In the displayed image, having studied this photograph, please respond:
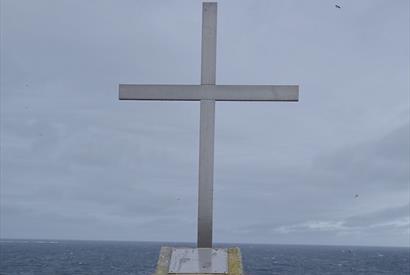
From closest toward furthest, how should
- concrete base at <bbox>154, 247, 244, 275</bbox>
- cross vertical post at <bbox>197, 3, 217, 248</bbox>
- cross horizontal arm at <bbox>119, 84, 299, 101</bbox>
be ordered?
concrete base at <bbox>154, 247, 244, 275</bbox>, cross vertical post at <bbox>197, 3, 217, 248</bbox>, cross horizontal arm at <bbox>119, 84, 299, 101</bbox>

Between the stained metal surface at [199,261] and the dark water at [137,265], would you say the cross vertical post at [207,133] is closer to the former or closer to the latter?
the stained metal surface at [199,261]

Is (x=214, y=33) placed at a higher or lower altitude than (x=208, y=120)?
higher

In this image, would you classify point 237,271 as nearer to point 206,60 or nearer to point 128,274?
point 206,60

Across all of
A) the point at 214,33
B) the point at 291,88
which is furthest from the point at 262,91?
the point at 214,33

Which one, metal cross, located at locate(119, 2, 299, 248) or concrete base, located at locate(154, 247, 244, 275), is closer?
A: concrete base, located at locate(154, 247, 244, 275)

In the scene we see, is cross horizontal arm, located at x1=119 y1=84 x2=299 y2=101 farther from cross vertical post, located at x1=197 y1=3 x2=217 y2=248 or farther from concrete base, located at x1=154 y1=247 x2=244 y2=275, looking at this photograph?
concrete base, located at x1=154 y1=247 x2=244 y2=275

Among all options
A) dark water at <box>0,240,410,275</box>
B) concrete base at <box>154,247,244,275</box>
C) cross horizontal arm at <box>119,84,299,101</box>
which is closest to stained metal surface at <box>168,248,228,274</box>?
concrete base at <box>154,247,244,275</box>

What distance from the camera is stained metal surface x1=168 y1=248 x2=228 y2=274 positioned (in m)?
9.63

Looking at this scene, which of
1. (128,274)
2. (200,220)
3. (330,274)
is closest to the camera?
(200,220)

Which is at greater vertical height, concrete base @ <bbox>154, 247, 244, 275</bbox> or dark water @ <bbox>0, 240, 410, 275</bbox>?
dark water @ <bbox>0, 240, 410, 275</bbox>

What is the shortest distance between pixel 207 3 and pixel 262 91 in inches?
63.2

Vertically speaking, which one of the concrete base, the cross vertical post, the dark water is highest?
the dark water

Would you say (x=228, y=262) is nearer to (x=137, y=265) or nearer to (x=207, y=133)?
(x=207, y=133)

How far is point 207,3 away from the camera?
36.6 feet
